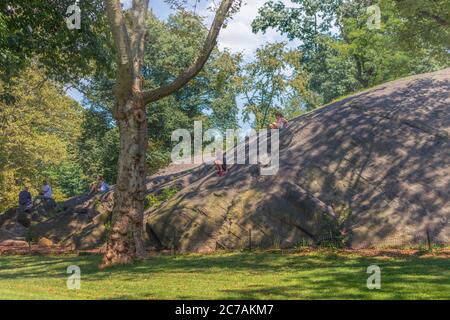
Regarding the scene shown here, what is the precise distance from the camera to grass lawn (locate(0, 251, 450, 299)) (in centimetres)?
1038

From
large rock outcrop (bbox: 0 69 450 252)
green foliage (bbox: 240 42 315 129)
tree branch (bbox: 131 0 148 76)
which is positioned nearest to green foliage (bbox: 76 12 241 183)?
green foliage (bbox: 240 42 315 129)

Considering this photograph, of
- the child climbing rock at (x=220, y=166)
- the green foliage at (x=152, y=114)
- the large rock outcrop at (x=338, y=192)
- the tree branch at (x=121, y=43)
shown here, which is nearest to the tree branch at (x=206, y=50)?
the tree branch at (x=121, y=43)

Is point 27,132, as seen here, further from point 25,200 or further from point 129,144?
point 129,144

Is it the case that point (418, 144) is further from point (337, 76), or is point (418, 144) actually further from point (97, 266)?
point (337, 76)

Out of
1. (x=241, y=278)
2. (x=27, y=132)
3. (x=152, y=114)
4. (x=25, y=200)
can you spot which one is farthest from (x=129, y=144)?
(x=152, y=114)

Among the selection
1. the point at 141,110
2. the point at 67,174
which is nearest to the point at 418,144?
the point at 141,110

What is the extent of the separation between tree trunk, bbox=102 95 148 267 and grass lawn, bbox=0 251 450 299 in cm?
67

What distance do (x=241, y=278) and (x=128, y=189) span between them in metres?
5.03

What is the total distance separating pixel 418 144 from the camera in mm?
22094

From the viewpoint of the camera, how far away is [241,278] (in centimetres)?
1291

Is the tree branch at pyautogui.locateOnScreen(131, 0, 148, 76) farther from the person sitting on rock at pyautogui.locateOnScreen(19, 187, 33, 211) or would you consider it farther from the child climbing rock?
the person sitting on rock at pyautogui.locateOnScreen(19, 187, 33, 211)

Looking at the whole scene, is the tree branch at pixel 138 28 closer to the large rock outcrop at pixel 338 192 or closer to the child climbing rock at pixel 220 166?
the large rock outcrop at pixel 338 192
